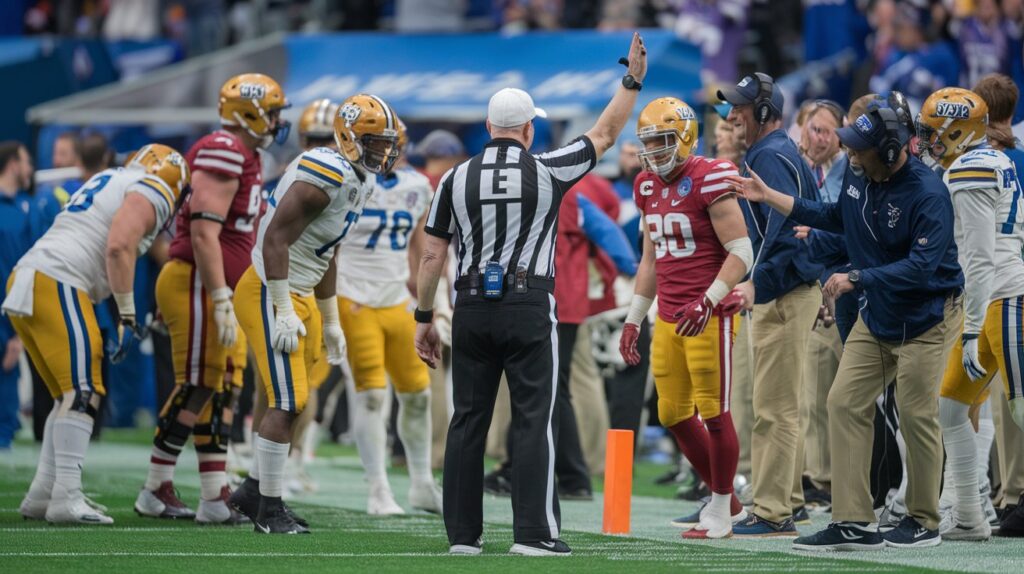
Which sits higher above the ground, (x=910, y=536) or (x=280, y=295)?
(x=280, y=295)

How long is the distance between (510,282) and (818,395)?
339 centimetres

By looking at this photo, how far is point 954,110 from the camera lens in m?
7.89

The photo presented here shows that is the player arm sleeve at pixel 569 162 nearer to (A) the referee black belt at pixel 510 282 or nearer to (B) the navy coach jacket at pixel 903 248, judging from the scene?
(A) the referee black belt at pixel 510 282

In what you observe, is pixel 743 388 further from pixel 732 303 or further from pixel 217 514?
pixel 217 514

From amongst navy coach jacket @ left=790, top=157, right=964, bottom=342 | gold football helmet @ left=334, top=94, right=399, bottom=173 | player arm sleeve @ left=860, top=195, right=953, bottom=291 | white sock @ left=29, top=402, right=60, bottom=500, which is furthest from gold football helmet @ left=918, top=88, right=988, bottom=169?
white sock @ left=29, top=402, right=60, bottom=500

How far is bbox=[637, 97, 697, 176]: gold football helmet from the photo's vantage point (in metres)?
8.16

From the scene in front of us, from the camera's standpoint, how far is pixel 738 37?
699 inches

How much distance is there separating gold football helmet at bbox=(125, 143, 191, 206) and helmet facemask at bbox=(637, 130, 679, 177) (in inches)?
100

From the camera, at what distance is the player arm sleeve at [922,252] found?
7.36m

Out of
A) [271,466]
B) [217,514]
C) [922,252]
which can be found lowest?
[217,514]

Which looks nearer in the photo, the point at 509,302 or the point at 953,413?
the point at 509,302

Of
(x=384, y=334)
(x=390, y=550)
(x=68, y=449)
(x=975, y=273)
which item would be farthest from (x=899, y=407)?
(x=68, y=449)

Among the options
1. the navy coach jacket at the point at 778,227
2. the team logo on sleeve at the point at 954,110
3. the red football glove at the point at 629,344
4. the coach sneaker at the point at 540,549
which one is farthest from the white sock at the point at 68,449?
the team logo on sleeve at the point at 954,110

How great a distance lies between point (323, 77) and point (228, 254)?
31.5ft
